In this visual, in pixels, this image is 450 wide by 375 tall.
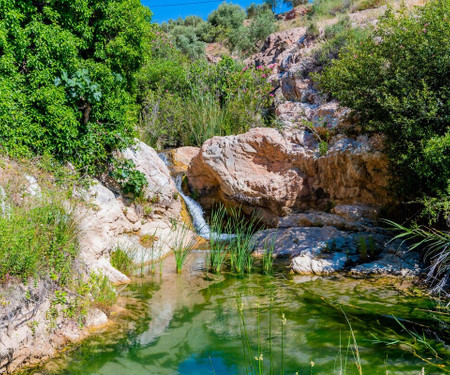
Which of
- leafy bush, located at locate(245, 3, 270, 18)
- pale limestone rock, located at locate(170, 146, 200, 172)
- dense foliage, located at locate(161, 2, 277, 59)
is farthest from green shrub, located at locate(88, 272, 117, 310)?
leafy bush, located at locate(245, 3, 270, 18)

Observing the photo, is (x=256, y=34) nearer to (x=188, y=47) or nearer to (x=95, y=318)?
(x=188, y=47)

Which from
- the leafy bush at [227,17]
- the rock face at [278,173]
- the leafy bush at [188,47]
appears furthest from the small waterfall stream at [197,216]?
the leafy bush at [227,17]

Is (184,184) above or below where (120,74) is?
below

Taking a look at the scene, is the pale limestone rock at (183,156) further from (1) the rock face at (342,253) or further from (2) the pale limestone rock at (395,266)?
(2) the pale limestone rock at (395,266)

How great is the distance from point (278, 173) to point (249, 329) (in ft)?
19.5

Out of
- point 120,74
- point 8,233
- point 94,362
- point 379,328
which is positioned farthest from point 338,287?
point 120,74

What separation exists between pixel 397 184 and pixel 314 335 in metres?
3.87

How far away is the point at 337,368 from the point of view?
377cm

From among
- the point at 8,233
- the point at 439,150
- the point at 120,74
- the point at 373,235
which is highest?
the point at 120,74

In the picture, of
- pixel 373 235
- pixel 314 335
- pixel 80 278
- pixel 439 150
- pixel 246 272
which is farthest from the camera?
pixel 373 235

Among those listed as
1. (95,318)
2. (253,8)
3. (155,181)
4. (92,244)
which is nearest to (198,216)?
(155,181)

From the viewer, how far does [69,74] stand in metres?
7.63

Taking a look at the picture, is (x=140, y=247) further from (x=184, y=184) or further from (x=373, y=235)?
(x=373, y=235)

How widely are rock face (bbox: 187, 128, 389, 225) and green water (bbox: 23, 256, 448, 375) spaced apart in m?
3.27
